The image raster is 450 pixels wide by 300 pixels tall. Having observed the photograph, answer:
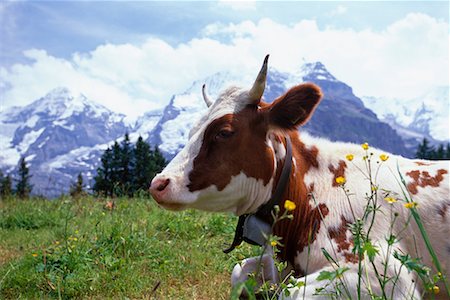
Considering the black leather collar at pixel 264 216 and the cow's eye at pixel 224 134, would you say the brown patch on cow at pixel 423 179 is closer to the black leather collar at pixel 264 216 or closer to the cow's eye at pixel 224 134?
the black leather collar at pixel 264 216

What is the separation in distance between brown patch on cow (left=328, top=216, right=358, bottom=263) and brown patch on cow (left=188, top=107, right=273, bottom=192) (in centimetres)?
70

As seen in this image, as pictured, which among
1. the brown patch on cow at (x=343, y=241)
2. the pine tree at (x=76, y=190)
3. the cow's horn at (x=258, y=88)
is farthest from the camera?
the pine tree at (x=76, y=190)

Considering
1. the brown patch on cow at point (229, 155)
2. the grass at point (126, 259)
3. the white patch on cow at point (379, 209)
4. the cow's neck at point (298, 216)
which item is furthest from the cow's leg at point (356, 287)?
the grass at point (126, 259)

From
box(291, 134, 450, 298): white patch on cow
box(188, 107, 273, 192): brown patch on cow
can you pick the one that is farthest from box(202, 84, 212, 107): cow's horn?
box(291, 134, 450, 298): white patch on cow

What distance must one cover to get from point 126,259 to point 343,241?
314cm

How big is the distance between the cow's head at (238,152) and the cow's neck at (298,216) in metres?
0.18

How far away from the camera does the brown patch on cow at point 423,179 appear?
4.05 meters

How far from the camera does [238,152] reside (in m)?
4.08

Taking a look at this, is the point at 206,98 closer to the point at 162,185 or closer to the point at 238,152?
the point at 238,152

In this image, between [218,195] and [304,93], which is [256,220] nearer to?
[218,195]

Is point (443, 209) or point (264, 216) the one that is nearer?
point (443, 209)

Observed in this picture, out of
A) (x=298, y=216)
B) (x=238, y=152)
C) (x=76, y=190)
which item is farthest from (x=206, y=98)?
(x=76, y=190)

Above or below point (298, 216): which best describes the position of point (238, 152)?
above

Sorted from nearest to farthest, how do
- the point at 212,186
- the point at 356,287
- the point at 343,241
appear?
1. the point at 356,287
2. the point at 343,241
3. the point at 212,186
